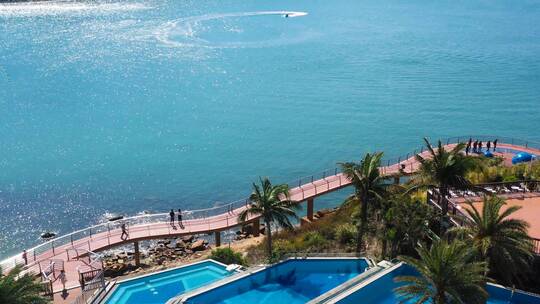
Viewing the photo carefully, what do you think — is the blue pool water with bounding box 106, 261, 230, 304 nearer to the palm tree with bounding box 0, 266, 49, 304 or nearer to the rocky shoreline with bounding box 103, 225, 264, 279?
the palm tree with bounding box 0, 266, 49, 304

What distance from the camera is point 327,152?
65.3 metres

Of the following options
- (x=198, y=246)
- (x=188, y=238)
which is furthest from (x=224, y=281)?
(x=188, y=238)

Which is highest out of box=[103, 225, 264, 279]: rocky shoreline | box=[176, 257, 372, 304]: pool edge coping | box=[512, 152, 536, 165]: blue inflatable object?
box=[512, 152, 536, 165]: blue inflatable object

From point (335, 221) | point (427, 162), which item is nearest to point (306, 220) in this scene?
point (335, 221)

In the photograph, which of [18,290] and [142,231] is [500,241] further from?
[142,231]

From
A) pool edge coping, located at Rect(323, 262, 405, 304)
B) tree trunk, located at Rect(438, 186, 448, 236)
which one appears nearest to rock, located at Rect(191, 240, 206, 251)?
pool edge coping, located at Rect(323, 262, 405, 304)

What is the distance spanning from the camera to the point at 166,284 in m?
31.8

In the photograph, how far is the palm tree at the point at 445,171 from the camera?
1203 inches

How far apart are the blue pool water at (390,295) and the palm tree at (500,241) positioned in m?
0.74

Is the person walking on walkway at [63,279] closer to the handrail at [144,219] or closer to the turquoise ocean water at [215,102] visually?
the handrail at [144,219]

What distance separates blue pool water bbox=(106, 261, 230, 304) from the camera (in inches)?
1173

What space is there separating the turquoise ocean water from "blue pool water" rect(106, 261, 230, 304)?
64.1ft

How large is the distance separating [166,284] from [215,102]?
5299 centimetres

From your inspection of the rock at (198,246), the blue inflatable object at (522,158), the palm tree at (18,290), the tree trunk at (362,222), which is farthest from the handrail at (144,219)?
the palm tree at (18,290)
